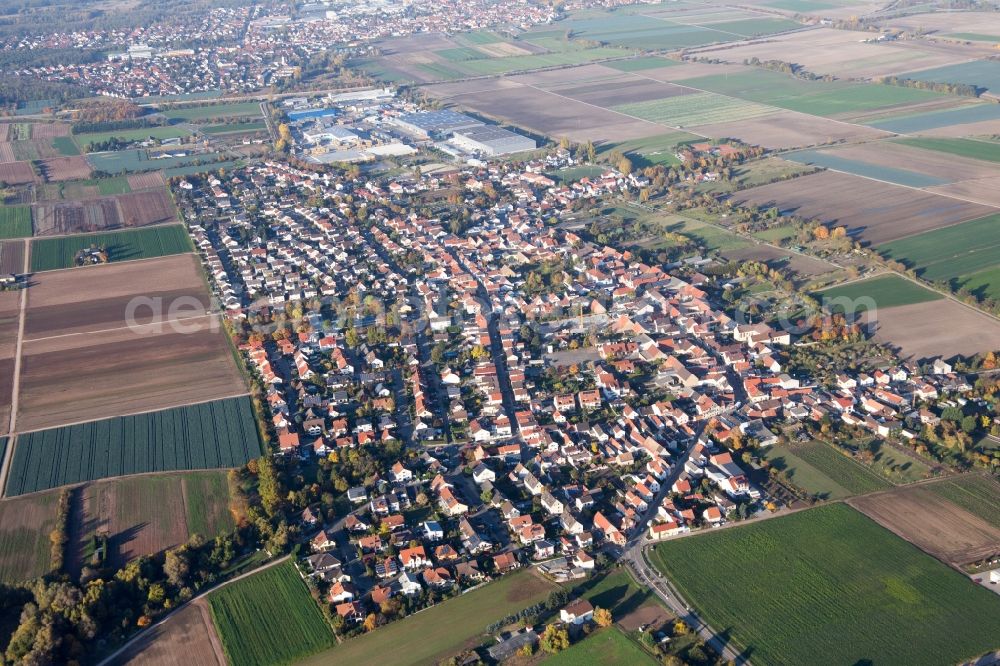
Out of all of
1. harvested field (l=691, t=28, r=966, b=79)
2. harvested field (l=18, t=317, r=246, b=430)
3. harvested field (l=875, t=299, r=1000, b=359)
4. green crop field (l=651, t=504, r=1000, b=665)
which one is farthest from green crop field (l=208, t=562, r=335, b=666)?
harvested field (l=691, t=28, r=966, b=79)

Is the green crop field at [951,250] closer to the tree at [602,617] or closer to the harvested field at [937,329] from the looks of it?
the harvested field at [937,329]

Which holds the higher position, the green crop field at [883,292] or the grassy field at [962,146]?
the grassy field at [962,146]

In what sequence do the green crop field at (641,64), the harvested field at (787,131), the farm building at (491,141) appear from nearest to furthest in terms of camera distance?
the harvested field at (787,131), the farm building at (491,141), the green crop field at (641,64)

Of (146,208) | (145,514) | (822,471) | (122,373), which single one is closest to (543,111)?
(146,208)

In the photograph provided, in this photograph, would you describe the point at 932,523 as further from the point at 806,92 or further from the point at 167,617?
the point at 806,92

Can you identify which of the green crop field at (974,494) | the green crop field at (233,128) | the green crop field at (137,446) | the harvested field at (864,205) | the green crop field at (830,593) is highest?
the green crop field at (233,128)

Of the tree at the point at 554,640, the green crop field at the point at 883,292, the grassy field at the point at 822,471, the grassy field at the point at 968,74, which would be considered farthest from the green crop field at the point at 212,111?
the tree at the point at 554,640
